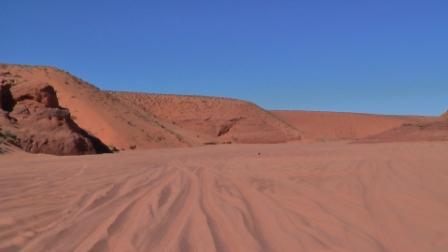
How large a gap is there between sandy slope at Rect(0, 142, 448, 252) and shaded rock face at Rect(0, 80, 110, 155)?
849 centimetres

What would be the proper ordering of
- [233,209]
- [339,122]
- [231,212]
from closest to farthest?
1. [231,212]
2. [233,209]
3. [339,122]

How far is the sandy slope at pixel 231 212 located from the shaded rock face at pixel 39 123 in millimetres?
8492

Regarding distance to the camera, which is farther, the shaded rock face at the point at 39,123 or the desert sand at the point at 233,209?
the shaded rock face at the point at 39,123

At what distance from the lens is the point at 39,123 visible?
1767cm

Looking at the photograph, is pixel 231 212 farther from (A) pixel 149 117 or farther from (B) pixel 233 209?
(A) pixel 149 117

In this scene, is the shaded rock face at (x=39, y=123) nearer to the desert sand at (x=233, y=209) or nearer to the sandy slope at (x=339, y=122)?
the desert sand at (x=233, y=209)

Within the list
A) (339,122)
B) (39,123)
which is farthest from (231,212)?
(339,122)

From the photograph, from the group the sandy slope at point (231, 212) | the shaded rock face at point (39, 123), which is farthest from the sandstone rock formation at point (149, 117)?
the sandy slope at point (231, 212)

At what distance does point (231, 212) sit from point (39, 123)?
14.1 meters

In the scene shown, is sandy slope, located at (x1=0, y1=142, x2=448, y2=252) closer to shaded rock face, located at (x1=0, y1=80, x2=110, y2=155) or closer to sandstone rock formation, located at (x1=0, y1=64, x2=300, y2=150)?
shaded rock face, located at (x1=0, y1=80, x2=110, y2=155)

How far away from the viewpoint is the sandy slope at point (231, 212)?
145 inches

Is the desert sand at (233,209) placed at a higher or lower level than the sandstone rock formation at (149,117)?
lower

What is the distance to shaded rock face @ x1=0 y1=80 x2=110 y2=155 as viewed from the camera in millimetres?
16469

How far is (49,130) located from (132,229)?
14.1 meters
